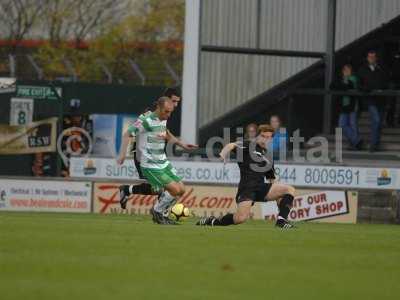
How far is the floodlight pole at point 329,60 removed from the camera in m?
28.9

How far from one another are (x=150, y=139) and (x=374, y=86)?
10.5 metres

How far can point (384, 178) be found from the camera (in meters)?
24.4

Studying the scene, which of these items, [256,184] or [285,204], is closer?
[256,184]

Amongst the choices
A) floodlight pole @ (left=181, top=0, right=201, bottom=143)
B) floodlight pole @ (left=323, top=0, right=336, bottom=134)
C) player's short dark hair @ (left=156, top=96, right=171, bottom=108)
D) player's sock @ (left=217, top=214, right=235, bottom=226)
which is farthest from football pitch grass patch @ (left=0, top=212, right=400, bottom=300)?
floodlight pole @ (left=323, top=0, right=336, bottom=134)

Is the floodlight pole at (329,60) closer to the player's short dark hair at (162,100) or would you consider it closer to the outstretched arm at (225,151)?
the player's short dark hair at (162,100)

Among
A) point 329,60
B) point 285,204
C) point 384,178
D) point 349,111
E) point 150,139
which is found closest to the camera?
point 285,204

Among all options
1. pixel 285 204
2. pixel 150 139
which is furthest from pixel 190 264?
pixel 150 139

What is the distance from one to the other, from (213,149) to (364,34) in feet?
17.1

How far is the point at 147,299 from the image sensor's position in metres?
9.36

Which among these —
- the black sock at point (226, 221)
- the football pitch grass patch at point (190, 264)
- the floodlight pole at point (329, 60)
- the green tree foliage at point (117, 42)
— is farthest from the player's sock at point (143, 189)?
the green tree foliage at point (117, 42)

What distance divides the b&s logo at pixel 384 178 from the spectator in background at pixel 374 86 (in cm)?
292

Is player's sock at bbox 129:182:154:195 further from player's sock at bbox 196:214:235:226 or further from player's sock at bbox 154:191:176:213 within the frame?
player's sock at bbox 196:214:235:226

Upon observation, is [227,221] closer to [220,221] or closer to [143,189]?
[220,221]

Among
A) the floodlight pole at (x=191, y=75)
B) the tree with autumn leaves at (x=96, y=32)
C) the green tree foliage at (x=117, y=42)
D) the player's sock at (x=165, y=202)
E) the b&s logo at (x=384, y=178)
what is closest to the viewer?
the player's sock at (x=165, y=202)
